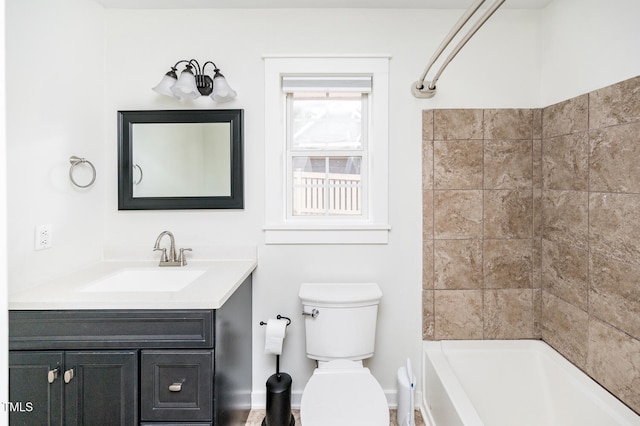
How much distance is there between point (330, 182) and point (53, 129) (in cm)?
146

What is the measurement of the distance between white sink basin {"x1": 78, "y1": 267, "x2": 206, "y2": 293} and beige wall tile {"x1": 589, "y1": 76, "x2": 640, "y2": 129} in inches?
81.7

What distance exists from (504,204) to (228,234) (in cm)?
165

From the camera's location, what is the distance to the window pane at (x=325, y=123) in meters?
2.15

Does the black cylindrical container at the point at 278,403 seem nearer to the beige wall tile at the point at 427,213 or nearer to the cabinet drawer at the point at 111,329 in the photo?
the cabinet drawer at the point at 111,329

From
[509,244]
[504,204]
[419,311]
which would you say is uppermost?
[504,204]

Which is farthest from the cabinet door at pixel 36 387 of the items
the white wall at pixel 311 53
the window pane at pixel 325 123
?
the window pane at pixel 325 123

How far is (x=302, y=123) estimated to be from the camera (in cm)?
216

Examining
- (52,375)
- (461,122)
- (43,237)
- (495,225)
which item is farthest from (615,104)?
(43,237)

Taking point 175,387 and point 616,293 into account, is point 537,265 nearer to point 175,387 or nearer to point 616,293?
point 616,293

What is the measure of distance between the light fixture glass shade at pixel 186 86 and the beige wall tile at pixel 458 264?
1.61 metres

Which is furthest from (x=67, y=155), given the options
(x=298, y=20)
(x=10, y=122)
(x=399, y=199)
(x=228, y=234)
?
(x=399, y=199)

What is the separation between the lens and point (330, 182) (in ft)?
7.12

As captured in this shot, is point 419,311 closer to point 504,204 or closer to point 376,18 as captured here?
point 504,204

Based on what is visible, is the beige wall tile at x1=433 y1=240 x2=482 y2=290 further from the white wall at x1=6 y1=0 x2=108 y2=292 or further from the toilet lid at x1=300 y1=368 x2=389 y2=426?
the white wall at x1=6 y1=0 x2=108 y2=292
